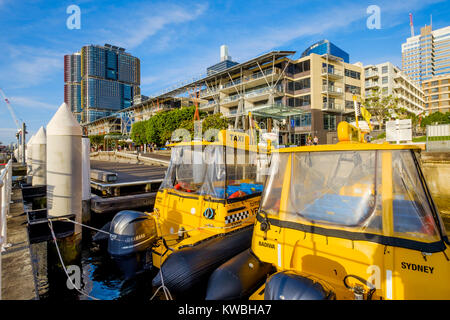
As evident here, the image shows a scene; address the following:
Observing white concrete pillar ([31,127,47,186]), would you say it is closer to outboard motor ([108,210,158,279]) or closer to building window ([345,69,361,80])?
outboard motor ([108,210,158,279])

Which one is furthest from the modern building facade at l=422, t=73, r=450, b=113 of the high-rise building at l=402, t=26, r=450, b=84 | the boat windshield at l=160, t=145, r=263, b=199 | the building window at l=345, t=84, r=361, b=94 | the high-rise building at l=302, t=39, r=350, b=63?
the boat windshield at l=160, t=145, r=263, b=199

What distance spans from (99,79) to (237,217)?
138977 mm

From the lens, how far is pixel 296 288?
2.10 metres

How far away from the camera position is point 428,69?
5517 inches

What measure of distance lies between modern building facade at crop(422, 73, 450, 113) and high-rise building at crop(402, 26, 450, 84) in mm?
57814

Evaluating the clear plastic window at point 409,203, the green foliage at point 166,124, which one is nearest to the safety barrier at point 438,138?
the clear plastic window at point 409,203

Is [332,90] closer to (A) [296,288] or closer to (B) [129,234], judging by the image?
(B) [129,234]

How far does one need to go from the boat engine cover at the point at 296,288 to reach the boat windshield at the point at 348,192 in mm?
743

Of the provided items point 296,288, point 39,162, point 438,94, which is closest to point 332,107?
point 39,162

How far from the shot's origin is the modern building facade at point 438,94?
8912 centimetres

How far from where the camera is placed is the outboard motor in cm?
489

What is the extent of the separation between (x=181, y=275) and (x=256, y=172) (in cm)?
374
